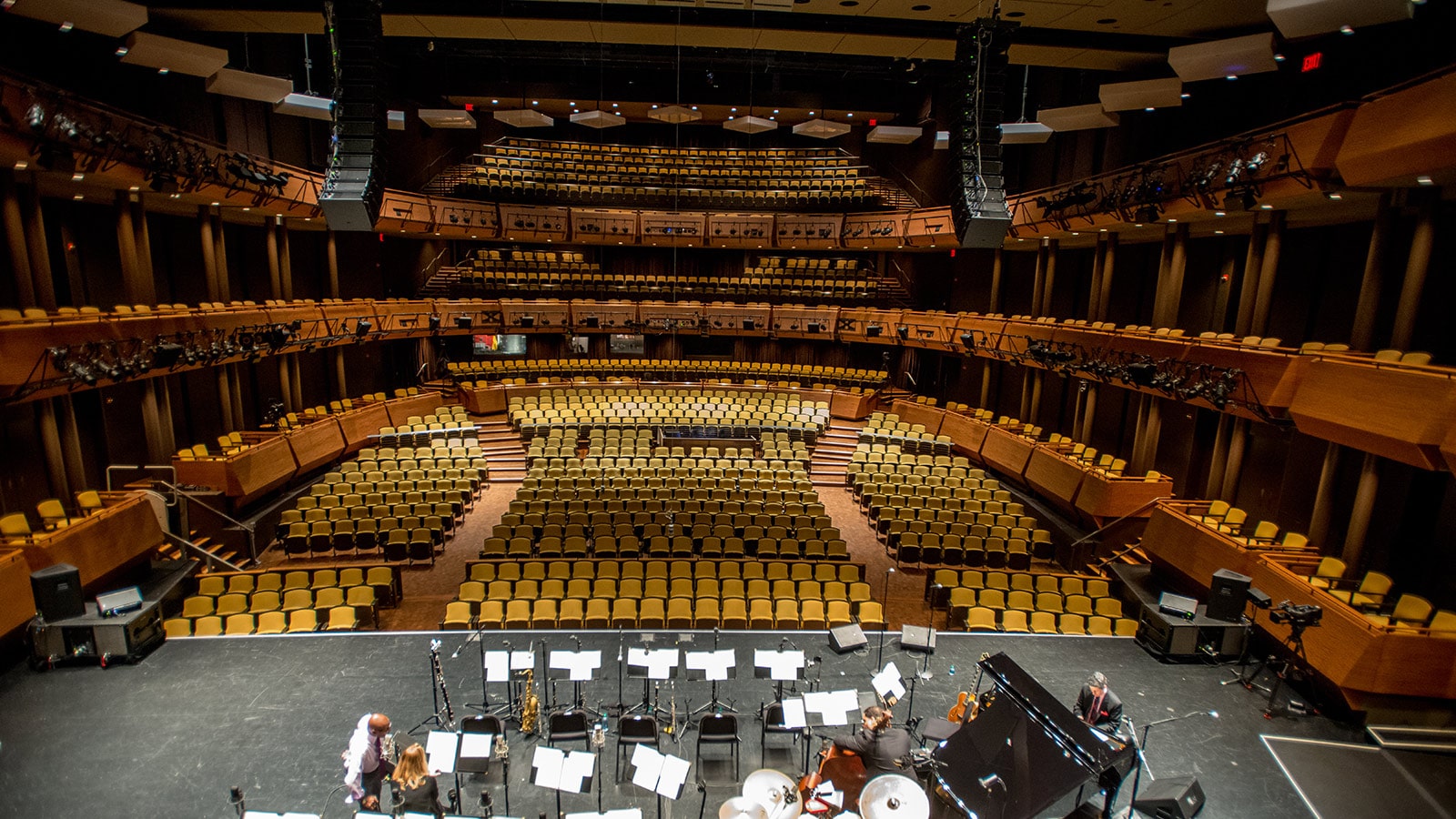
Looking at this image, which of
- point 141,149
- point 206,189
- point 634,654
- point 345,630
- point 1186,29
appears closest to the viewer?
point 634,654

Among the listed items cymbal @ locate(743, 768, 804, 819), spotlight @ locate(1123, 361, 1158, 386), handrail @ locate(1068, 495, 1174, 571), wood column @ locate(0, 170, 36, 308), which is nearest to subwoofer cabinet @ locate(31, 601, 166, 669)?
wood column @ locate(0, 170, 36, 308)

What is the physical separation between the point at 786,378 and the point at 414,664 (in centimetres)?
1694

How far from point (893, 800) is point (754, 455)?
11.9 metres

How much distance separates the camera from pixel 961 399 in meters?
22.5

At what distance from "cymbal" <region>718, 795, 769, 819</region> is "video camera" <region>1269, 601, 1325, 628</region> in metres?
6.51

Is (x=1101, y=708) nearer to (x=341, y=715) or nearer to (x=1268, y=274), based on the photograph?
(x=341, y=715)

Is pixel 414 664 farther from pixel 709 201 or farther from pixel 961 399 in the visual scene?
pixel 709 201

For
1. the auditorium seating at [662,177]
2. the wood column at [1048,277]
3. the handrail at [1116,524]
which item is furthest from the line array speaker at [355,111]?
the wood column at [1048,277]

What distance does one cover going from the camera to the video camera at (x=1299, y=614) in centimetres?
741

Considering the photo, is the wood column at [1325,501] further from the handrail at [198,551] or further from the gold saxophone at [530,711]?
the handrail at [198,551]

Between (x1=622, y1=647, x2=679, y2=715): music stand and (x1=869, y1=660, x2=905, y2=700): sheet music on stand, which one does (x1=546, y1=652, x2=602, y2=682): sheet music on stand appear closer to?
(x1=622, y1=647, x2=679, y2=715): music stand

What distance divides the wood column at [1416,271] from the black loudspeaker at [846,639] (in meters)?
8.45

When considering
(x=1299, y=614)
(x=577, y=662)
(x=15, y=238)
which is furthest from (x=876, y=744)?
(x=15, y=238)

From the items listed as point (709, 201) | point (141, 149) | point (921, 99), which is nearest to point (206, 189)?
point (141, 149)
